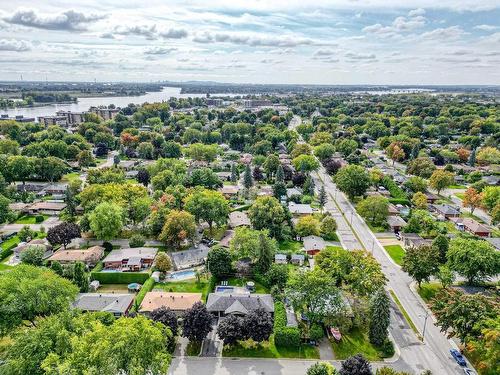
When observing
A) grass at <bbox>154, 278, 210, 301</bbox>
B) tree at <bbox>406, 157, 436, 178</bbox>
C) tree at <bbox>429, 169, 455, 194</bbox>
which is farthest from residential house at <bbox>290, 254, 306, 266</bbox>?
tree at <bbox>406, 157, 436, 178</bbox>

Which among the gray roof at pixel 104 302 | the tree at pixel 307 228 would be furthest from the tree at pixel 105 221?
the tree at pixel 307 228

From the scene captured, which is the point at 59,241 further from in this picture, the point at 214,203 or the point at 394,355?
the point at 394,355

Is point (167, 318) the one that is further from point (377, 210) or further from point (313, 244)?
point (377, 210)

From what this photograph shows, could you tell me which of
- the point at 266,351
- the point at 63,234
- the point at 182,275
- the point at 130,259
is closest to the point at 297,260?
the point at 182,275

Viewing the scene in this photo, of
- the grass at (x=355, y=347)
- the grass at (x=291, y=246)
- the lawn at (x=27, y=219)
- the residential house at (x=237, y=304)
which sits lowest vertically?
the lawn at (x=27, y=219)

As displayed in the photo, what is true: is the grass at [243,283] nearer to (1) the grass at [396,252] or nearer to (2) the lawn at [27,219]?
(1) the grass at [396,252]

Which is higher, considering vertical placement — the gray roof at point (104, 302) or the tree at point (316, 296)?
the tree at point (316, 296)

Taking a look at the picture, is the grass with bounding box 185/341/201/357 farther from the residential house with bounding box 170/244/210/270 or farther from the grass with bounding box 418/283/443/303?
the grass with bounding box 418/283/443/303
